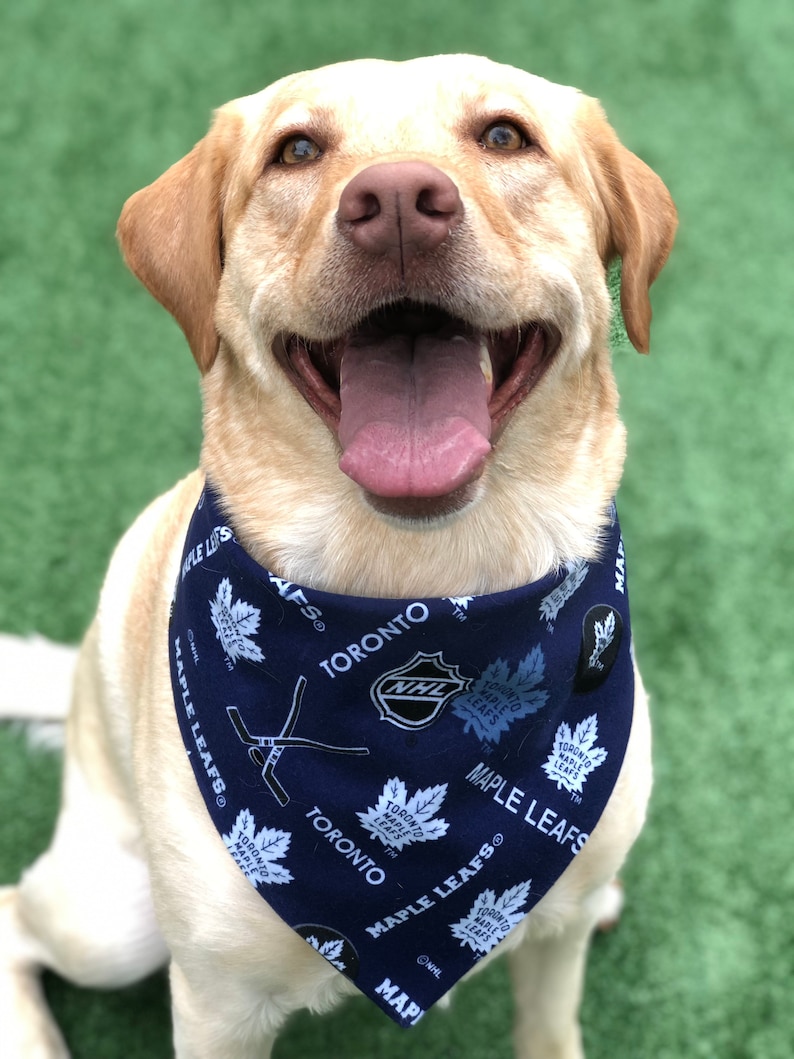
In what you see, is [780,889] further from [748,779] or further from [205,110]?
[205,110]

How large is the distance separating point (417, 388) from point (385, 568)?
0.36m

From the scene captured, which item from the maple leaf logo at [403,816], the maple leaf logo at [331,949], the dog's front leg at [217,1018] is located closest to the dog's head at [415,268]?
the maple leaf logo at [403,816]

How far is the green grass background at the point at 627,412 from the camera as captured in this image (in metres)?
2.85

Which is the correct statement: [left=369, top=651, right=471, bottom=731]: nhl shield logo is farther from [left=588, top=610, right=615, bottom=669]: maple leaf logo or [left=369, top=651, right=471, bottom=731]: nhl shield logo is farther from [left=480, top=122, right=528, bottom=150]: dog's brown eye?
[left=480, top=122, right=528, bottom=150]: dog's brown eye

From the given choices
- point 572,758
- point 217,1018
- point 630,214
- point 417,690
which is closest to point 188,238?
point 630,214

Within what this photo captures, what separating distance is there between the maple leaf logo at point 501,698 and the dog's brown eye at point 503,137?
2.93ft

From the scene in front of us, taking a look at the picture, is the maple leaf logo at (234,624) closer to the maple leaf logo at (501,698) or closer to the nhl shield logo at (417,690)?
the nhl shield logo at (417,690)

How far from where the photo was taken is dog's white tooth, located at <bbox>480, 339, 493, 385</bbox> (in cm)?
181

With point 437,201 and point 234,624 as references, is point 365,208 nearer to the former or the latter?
point 437,201

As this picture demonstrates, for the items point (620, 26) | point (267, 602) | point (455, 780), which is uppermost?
point (620, 26)

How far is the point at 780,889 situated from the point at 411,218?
2.24m

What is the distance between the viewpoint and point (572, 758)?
2.02 m

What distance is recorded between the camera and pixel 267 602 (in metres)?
1.94

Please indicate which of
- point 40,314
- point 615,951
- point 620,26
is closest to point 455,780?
point 615,951
